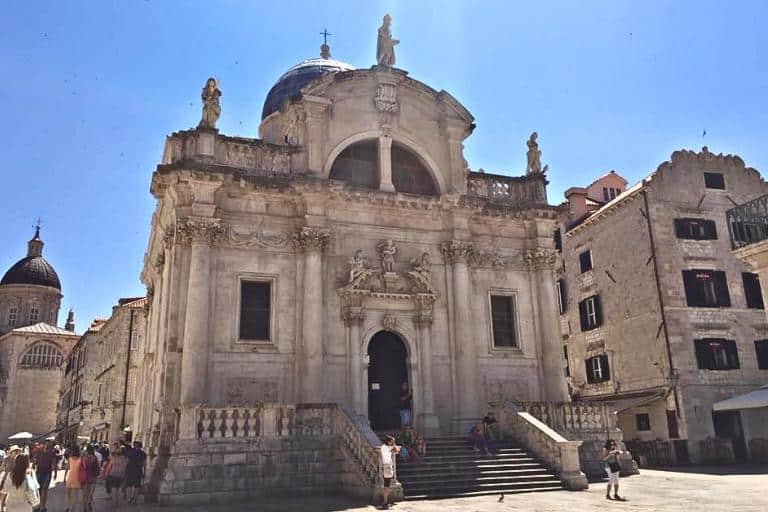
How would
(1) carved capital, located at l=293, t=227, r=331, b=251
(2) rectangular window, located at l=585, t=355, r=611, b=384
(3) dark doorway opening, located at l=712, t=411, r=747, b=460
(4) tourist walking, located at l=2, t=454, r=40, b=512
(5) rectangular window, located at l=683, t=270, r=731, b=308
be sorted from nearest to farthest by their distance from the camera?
(4) tourist walking, located at l=2, t=454, r=40, b=512, (1) carved capital, located at l=293, t=227, r=331, b=251, (3) dark doorway opening, located at l=712, t=411, r=747, b=460, (5) rectangular window, located at l=683, t=270, r=731, b=308, (2) rectangular window, located at l=585, t=355, r=611, b=384

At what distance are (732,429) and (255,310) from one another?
2177cm

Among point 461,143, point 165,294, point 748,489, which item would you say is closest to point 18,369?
point 165,294

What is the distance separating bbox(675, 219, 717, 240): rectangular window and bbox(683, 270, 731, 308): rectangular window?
1.75 m

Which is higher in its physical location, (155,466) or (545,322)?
(545,322)

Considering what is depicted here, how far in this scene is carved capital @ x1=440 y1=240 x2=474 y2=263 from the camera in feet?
72.5

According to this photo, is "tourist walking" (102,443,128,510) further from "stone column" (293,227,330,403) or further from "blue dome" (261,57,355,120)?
"blue dome" (261,57,355,120)

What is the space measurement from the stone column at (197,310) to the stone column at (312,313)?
2787 mm

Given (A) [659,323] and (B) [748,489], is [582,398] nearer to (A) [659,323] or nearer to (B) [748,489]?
(A) [659,323]

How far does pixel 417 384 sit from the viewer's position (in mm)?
20844

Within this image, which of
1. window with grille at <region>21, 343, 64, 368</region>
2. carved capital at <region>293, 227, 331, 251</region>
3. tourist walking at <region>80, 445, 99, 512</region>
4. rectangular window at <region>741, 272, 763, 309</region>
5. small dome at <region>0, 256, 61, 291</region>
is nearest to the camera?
tourist walking at <region>80, 445, 99, 512</region>

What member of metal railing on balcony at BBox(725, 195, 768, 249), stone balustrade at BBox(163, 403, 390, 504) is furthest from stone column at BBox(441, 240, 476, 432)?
metal railing on balcony at BBox(725, 195, 768, 249)

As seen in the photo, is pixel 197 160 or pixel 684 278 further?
pixel 684 278

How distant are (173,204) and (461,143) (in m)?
10.6

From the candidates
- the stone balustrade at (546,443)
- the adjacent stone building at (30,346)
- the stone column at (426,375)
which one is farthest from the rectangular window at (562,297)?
the adjacent stone building at (30,346)
